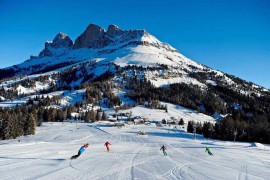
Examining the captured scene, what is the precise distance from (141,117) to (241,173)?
155676 mm

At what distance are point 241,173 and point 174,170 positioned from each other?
6658mm

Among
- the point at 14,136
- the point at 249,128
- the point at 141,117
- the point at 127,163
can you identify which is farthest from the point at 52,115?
the point at 127,163

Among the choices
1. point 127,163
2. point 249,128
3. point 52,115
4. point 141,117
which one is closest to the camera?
point 127,163

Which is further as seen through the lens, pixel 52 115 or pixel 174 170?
pixel 52 115

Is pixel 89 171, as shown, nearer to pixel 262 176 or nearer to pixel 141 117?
pixel 262 176

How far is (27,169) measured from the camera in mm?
23734

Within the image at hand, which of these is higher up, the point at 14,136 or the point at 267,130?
the point at 267,130

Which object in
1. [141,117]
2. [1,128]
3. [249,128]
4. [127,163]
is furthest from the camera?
[141,117]

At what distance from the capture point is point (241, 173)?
88.6ft

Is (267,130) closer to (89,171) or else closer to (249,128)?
(249,128)

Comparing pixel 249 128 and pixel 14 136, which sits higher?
pixel 249 128

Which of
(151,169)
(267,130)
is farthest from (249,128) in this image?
(151,169)

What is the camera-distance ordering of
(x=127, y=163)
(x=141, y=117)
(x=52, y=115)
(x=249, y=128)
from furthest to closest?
1. (x=141, y=117)
2. (x=52, y=115)
3. (x=249, y=128)
4. (x=127, y=163)

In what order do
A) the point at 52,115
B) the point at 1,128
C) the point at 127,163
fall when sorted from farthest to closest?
1. the point at 52,115
2. the point at 1,128
3. the point at 127,163
